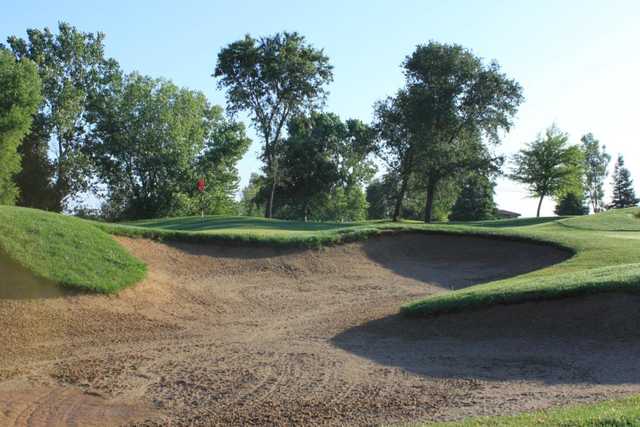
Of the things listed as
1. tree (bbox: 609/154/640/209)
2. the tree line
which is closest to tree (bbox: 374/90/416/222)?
the tree line

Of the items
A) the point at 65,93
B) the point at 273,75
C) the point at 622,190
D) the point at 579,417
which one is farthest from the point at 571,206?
the point at 579,417

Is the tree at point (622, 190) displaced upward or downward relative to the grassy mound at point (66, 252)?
upward

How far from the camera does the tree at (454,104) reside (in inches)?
1609

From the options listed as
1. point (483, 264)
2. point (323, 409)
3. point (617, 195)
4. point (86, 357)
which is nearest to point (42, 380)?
point (86, 357)

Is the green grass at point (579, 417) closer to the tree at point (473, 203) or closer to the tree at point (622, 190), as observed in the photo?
the tree at point (473, 203)

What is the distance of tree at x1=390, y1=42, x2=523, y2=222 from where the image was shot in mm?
40875

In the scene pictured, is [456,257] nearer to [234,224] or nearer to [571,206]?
[234,224]

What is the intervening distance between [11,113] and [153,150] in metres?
12.7

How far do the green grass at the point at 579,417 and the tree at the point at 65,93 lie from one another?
40.0 m

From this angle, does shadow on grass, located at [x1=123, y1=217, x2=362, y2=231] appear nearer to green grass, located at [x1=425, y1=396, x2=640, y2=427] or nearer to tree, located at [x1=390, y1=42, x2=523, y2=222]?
tree, located at [x1=390, y1=42, x2=523, y2=222]

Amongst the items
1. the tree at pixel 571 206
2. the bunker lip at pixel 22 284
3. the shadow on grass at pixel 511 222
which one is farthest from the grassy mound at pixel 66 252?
the tree at pixel 571 206

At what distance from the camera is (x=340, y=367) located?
865cm

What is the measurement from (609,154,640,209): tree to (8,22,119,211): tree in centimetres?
6597

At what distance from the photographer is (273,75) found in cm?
3984
